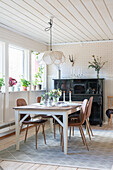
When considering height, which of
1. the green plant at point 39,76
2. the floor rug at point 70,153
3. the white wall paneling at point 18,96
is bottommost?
the floor rug at point 70,153

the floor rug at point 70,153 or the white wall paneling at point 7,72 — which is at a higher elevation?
the white wall paneling at point 7,72

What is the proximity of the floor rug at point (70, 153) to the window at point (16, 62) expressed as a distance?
2092 millimetres

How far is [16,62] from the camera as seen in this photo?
6629 millimetres

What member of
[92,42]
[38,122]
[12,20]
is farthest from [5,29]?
[92,42]

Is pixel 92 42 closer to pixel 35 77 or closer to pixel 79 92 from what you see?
pixel 79 92

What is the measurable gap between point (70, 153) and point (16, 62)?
342cm

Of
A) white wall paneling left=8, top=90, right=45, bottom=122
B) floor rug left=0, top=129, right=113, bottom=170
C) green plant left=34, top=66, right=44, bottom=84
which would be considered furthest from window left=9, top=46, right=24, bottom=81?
floor rug left=0, top=129, right=113, bottom=170

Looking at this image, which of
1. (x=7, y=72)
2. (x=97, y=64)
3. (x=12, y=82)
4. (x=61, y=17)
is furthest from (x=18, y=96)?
(x=97, y=64)

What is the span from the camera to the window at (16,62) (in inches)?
252

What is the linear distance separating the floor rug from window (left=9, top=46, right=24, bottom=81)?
209 centimetres

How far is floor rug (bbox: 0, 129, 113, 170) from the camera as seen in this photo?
11.8ft

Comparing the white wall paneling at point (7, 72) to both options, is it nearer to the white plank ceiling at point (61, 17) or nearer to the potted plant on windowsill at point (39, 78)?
the white plank ceiling at point (61, 17)

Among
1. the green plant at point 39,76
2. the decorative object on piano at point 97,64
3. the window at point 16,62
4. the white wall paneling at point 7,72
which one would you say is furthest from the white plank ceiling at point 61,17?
the green plant at point 39,76

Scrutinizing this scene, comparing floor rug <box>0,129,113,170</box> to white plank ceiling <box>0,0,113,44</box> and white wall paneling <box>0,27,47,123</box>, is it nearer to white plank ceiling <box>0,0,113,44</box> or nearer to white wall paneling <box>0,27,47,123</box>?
white wall paneling <box>0,27,47,123</box>
